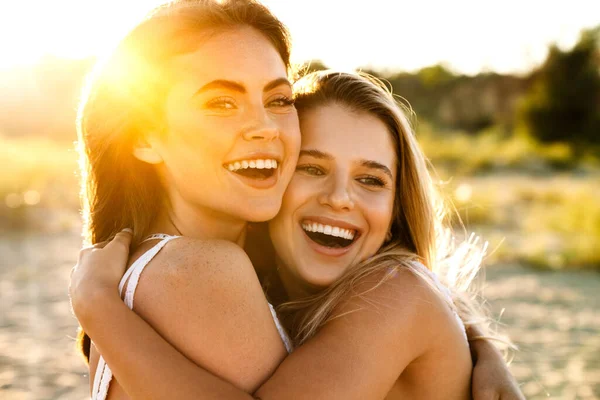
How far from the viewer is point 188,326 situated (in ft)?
7.11

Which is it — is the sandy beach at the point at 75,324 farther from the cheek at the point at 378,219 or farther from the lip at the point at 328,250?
the lip at the point at 328,250

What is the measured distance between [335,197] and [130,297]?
37.5 inches

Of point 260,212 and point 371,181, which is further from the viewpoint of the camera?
point 371,181

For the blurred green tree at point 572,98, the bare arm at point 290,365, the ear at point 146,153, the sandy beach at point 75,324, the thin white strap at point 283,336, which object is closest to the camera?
the bare arm at point 290,365

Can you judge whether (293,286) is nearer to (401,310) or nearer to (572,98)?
(401,310)

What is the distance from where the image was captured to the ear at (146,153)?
8.65ft

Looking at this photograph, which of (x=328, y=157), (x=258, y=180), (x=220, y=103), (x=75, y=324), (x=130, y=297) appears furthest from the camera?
(x=75, y=324)

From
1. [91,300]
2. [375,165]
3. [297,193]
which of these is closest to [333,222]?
[297,193]

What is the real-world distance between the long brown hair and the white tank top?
0.98 ft

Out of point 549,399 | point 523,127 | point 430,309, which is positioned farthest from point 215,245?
point 523,127

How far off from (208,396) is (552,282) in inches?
320

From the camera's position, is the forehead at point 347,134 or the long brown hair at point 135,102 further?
the forehead at point 347,134

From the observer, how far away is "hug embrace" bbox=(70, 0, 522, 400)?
7.14 ft

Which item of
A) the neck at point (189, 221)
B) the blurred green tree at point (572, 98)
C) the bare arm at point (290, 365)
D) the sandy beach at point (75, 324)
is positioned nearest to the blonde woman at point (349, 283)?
the bare arm at point (290, 365)
